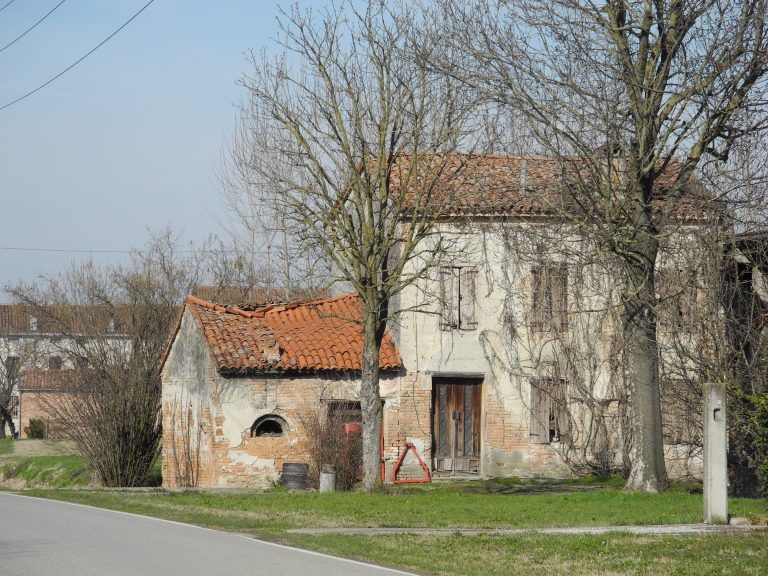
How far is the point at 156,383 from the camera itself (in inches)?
1123

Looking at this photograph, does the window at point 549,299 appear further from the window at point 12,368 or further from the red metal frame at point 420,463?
the window at point 12,368

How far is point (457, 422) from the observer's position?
2741 centimetres

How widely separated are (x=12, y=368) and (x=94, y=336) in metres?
45.1

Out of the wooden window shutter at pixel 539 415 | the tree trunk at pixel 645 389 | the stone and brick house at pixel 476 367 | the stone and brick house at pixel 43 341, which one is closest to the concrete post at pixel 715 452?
the tree trunk at pixel 645 389

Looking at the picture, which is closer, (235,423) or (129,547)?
(129,547)

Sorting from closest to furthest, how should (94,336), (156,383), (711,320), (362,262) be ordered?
(711,320)
(362,262)
(156,383)
(94,336)

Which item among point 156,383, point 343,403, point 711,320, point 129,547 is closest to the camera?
point 129,547

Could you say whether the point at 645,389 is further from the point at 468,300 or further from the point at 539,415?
the point at 468,300

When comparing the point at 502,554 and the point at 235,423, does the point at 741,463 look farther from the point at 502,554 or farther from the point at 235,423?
the point at 502,554

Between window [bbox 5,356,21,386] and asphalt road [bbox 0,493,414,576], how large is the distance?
60.0m

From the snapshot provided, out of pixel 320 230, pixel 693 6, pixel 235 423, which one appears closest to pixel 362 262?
pixel 320 230

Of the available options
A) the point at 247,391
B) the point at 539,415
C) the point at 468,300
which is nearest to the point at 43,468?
the point at 247,391

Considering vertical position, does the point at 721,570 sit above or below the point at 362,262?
below

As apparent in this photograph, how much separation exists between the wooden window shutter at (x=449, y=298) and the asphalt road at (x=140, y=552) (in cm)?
1355
